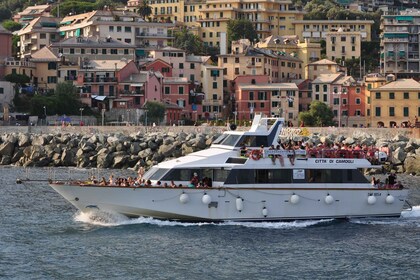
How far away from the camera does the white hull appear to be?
116ft

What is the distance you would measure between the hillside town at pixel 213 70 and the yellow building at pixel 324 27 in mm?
234

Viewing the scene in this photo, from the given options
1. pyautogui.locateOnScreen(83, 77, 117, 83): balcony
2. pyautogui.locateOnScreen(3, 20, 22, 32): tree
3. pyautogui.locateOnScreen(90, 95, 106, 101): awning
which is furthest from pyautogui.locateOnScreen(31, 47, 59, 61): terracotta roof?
pyautogui.locateOnScreen(3, 20, 22, 32): tree

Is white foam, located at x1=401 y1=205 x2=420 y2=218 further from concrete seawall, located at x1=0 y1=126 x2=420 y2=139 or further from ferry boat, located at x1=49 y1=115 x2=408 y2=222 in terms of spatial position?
concrete seawall, located at x1=0 y1=126 x2=420 y2=139

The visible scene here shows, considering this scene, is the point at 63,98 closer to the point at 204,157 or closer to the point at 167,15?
the point at 167,15

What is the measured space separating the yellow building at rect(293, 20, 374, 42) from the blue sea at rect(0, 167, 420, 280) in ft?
287

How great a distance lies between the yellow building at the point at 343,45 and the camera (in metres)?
116

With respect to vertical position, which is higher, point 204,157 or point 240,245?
point 204,157

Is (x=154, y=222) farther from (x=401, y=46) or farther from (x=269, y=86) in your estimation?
(x=401, y=46)

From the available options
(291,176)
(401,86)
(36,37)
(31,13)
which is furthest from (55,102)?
(291,176)

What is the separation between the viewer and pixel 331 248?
32500 mm

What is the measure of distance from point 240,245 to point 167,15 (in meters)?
102

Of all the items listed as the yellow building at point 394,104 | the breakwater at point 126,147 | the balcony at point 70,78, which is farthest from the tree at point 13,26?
the yellow building at point 394,104

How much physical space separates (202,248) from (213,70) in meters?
69.6

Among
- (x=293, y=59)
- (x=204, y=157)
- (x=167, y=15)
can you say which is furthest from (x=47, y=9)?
(x=204, y=157)
